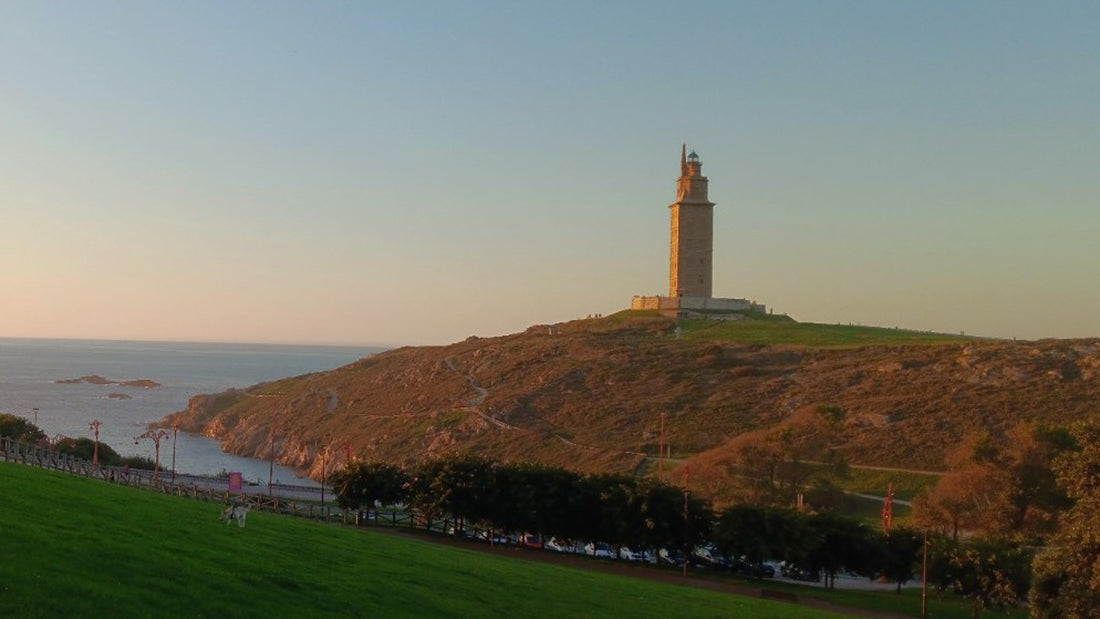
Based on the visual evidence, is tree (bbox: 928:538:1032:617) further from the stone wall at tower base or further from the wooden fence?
the stone wall at tower base

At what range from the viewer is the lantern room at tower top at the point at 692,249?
10575 cm

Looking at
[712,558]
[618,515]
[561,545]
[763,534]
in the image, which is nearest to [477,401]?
[561,545]

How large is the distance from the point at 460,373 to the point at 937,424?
53.0 meters

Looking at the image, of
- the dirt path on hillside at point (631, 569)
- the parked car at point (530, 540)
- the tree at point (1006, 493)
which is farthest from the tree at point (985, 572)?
the parked car at point (530, 540)

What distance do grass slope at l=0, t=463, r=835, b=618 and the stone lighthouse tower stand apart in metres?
80.7

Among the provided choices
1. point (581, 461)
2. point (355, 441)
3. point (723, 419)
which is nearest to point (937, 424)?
point (723, 419)

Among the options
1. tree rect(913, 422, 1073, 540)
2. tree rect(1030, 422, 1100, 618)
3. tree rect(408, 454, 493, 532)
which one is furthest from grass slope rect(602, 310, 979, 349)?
tree rect(1030, 422, 1100, 618)

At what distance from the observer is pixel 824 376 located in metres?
76.2

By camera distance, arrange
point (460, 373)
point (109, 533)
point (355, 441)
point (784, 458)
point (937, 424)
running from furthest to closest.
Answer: point (460, 373) < point (355, 441) < point (937, 424) < point (784, 458) < point (109, 533)

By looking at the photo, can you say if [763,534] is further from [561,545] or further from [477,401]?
[477,401]

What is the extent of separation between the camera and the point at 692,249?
10588cm

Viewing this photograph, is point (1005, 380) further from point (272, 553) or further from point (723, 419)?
point (272, 553)

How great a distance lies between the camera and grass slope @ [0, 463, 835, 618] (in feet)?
41.1

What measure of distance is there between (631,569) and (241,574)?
22.1 m
